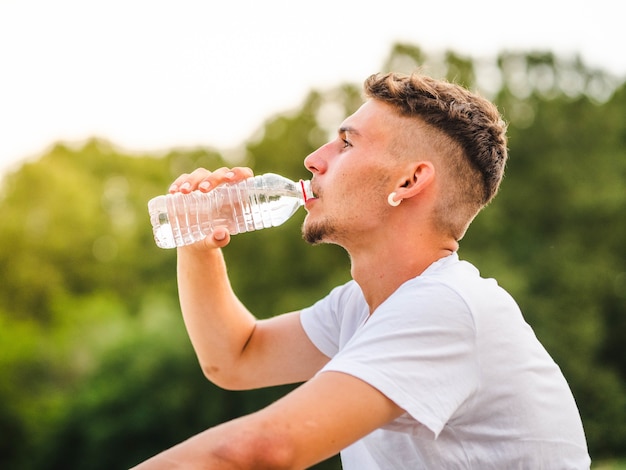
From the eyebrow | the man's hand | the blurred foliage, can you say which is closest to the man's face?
the eyebrow

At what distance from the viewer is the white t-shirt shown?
5.77ft

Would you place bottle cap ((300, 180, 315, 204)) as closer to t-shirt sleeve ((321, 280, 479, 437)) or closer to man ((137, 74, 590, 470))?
man ((137, 74, 590, 470))

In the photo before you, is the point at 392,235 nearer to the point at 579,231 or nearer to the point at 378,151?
the point at 378,151

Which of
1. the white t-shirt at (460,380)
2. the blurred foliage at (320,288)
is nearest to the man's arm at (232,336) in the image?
the white t-shirt at (460,380)

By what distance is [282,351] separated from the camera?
9.51ft

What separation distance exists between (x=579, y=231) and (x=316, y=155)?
23.2m

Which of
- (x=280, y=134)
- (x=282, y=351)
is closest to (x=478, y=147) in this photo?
(x=282, y=351)

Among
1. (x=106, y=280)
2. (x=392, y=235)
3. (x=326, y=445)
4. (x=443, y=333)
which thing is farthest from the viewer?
(x=106, y=280)

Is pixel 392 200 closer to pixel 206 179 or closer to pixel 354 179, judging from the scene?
pixel 354 179

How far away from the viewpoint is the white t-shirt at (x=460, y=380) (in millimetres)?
1759

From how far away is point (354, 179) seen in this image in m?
2.40

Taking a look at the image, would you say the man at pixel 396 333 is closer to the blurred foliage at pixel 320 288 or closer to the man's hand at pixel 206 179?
the man's hand at pixel 206 179

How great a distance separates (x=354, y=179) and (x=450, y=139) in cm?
31

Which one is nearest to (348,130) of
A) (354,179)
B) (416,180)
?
(354,179)
